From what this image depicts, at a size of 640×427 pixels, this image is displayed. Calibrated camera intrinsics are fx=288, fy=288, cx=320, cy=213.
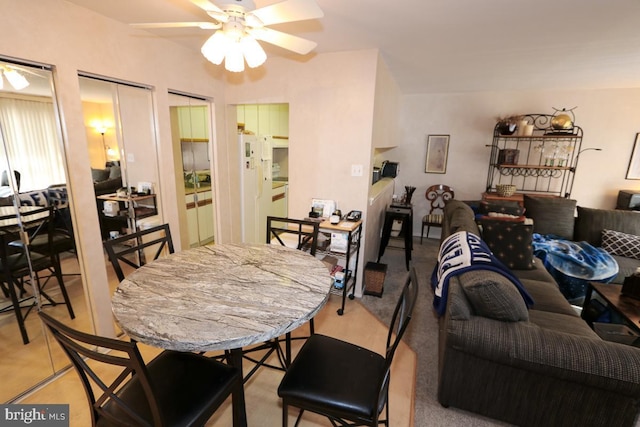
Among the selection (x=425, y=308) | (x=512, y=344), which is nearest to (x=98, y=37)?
(x=512, y=344)

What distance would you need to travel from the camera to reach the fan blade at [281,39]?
1462 millimetres

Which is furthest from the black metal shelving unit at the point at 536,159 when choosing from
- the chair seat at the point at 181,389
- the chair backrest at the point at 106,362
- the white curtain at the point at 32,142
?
the white curtain at the point at 32,142

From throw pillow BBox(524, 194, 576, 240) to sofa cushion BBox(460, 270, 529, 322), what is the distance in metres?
2.73

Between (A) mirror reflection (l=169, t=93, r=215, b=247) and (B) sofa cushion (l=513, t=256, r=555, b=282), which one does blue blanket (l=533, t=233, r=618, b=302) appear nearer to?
(B) sofa cushion (l=513, t=256, r=555, b=282)

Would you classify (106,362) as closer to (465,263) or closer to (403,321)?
(403,321)

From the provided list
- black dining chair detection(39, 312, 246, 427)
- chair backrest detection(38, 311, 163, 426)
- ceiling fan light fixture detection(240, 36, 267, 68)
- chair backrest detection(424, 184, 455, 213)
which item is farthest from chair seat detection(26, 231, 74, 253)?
chair backrest detection(424, 184, 455, 213)

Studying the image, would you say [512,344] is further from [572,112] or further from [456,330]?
[572,112]

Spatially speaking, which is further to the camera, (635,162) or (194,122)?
(635,162)

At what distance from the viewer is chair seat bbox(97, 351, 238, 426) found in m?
1.09

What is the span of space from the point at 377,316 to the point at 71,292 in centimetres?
252

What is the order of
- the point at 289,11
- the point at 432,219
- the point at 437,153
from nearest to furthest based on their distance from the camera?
the point at 289,11 < the point at 432,219 < the point at 437,153

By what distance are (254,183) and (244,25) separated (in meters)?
2.60

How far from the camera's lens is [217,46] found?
1.46 m

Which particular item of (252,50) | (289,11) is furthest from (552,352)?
(252,50)
